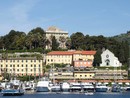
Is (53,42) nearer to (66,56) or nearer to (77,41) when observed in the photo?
(77,41)

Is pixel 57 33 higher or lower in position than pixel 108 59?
higher

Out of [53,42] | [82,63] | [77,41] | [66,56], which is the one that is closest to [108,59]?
[82,63]

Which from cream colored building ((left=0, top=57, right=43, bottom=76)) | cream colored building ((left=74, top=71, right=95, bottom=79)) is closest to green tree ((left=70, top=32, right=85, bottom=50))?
cream colored building ((left=0, top=57, right=43, bottom=76))

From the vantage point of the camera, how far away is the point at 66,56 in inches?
5625

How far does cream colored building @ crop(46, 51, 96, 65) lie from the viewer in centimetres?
14188

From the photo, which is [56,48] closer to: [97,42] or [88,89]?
[97,42]

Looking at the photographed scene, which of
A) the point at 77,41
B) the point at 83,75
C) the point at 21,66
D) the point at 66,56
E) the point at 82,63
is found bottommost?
the point at 83,75

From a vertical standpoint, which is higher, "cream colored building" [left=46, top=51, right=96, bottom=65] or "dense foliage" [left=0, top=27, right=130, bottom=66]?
"dense foliage" [left=0, top=27, right=130, bottom=66]

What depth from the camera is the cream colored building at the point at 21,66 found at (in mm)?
135750

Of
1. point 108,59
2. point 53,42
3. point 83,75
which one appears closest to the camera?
point 83,75

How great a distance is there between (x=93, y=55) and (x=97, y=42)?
401 inches

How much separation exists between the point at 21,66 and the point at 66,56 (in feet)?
41.2

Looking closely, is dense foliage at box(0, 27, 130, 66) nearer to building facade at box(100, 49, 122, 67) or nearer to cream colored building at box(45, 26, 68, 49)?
cream colored building at box(45, 26, 68, 49)

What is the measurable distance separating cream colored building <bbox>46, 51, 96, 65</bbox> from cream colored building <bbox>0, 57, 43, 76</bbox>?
22.4 ft
